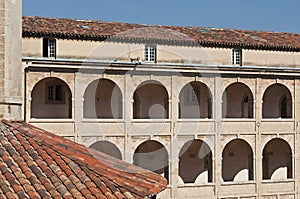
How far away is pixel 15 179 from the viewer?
969 cm

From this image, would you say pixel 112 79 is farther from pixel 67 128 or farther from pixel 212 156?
pixel 212 156

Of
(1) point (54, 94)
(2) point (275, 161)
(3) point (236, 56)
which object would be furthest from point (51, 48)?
(2) point (275, 161)

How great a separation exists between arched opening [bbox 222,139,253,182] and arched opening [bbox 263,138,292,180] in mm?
1325

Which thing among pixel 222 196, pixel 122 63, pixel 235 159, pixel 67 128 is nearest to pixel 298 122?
pixel 235 159

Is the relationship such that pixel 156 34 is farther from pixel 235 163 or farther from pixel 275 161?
pixel 275 161

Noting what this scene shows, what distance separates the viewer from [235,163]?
34.0 m

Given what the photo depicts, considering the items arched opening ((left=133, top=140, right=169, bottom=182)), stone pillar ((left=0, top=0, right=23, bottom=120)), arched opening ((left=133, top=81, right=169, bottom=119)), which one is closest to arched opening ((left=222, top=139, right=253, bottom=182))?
→ arched opening ((left=133, top=140, right=169, bottom=182))

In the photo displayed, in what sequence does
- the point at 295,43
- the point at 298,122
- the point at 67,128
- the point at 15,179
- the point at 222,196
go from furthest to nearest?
the point at 295,43, the point at 298,122, the point at 222,196, the point at 67,128, the point at 15,179

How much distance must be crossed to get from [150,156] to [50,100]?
6426 millimetres

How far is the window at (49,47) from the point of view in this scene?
29406mm

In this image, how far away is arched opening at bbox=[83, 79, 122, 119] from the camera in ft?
100

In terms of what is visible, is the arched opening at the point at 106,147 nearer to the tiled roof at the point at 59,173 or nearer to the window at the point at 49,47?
the window at the point at 49,47

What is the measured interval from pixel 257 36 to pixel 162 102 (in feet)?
27.0

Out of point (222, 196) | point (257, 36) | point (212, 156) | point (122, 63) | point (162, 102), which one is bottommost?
point (222, 196)
